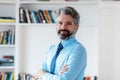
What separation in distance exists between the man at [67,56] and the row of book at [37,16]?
81.2 inches

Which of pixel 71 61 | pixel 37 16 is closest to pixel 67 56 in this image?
pixel 71 61

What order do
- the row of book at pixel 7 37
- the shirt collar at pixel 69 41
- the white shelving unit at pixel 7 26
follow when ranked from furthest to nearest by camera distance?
the white shelving unit at pixel 7 26 < the row of book at pixel 7 37 < the shirt collar at pixel 69 41

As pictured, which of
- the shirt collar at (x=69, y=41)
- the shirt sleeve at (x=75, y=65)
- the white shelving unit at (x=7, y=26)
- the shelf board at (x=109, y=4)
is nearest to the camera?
the shirt sleeve at (x=75, y=65)

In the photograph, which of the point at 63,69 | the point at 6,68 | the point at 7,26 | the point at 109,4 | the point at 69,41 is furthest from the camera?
the point at 7,26

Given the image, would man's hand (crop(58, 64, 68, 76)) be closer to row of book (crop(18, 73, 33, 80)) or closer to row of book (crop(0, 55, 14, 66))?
row of book (crop(18, 73, 33, 80))

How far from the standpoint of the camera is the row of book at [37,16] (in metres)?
3.72

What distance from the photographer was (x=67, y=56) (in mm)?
1593

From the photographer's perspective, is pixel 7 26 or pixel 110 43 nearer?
pixel 110 43

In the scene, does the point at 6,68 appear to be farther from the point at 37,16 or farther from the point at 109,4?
the point at 109,4

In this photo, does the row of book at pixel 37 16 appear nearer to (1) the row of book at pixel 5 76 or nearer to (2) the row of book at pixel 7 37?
(2) the row of book at pixel 7 37

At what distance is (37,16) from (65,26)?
7.20 feet

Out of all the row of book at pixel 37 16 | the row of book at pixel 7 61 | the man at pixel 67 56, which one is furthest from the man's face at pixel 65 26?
the row of book at pixel 7 61

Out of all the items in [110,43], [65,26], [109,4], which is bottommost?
[110,43]

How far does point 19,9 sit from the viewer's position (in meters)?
3.71
